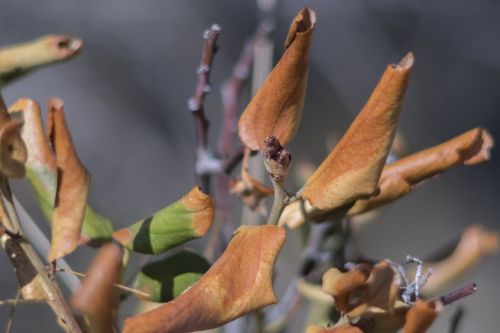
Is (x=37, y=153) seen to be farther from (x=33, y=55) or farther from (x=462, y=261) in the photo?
(x=462, y=261)

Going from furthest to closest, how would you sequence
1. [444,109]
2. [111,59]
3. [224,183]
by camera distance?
[444,109]
[111,59]
[224,183]

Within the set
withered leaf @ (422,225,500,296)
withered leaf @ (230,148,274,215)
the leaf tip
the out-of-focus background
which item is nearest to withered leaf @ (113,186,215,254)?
the leaf tip

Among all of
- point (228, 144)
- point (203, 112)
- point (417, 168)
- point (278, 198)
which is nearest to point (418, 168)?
point (417, 168)

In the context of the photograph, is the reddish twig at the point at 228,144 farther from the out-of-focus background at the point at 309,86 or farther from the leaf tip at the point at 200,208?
the out-of-focus background at the point at 309,86

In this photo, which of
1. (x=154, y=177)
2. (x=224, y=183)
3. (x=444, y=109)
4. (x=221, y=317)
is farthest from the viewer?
(x=444, y=109)

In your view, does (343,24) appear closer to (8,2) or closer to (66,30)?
(66,30)

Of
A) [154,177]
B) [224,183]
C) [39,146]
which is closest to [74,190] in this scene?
[39,146]

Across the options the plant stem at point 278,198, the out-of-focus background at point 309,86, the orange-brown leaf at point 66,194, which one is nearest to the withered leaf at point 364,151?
the plant stem at point 278,198
